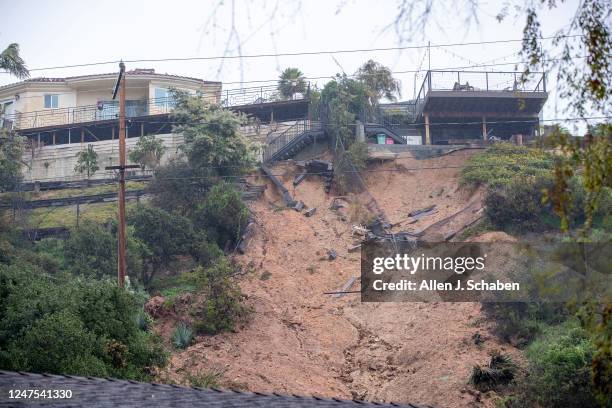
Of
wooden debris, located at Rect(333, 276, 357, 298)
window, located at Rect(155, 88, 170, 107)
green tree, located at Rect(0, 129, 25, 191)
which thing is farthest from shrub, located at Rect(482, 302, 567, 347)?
window, located at Rect(155, 88, 170, 107)

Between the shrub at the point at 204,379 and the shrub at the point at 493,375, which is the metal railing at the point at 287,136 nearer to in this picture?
the shrub at the point at 204,379

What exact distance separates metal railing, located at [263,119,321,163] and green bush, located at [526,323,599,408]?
68.5 feet

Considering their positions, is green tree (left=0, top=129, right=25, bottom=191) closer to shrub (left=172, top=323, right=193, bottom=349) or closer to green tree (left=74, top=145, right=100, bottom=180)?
green tree (left=74, top=145, right=100, bottom=180)

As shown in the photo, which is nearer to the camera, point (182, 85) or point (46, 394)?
point (46, 394)

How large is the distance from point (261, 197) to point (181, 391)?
24.7 meters

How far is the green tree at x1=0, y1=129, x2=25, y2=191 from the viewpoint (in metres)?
36.1

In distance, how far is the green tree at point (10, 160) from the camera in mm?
36125

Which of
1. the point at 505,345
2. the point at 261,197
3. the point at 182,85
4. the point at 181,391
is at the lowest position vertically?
the point at 505,345

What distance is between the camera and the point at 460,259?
1043 inches

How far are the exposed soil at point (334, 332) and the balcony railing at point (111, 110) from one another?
33.3 feet

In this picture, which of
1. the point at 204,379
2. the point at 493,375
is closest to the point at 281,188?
the point at 204,379

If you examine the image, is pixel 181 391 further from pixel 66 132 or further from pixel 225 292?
pixel 66 132

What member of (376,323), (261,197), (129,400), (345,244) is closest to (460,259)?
(376,323)

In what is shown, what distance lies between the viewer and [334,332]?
25.2 m
